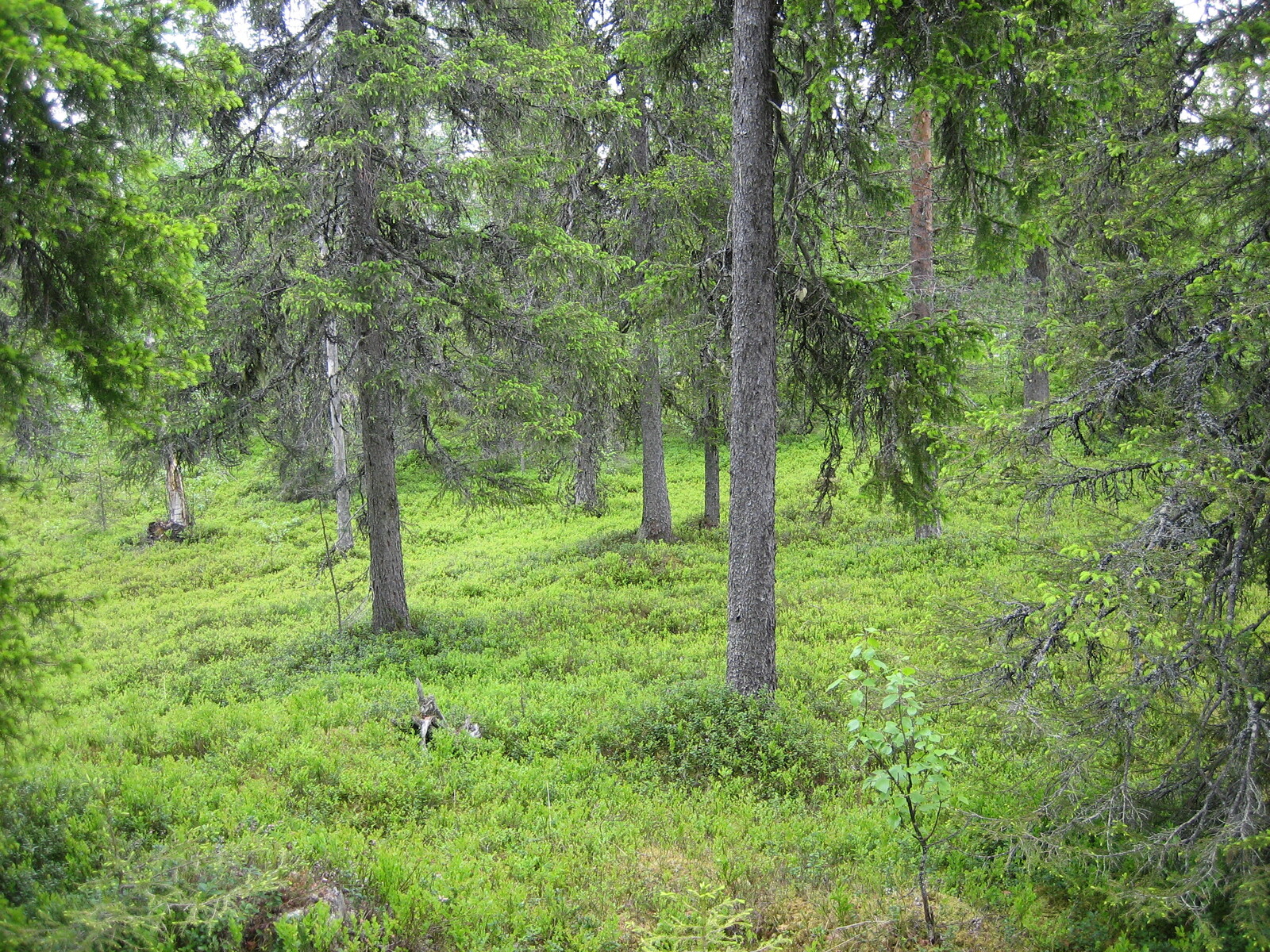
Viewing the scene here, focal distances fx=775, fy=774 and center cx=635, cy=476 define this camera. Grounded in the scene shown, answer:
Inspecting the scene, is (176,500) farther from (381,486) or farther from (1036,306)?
(1036,306)

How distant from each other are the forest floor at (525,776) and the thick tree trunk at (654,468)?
1596mm

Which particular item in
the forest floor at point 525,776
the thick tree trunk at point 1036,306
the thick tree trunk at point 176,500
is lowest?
the forest floor at point 525,776

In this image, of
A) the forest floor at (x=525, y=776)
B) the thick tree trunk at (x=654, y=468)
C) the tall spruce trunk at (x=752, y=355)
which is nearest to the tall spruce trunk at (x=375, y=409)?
the forest floor at (x=525, y=776)

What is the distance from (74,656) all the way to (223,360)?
8935mm

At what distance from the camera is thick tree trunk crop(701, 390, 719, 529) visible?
1761 centimetres

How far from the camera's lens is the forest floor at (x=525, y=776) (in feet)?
17.1

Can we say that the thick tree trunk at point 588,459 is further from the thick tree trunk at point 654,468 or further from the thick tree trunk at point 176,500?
the thick tree trunk at point 176,500

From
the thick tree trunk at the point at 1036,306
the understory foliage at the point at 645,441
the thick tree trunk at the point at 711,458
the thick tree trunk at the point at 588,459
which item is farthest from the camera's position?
the thick tree trunk at the point at 711,458

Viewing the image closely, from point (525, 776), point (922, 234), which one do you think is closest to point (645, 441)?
point (922, 234)

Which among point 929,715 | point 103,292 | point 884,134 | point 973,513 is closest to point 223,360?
point 103,292

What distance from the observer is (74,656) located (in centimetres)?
437

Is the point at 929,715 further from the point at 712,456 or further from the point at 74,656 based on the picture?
the point at 712,456

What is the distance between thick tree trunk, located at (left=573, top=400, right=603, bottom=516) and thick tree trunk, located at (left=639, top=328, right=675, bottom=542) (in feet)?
3.73

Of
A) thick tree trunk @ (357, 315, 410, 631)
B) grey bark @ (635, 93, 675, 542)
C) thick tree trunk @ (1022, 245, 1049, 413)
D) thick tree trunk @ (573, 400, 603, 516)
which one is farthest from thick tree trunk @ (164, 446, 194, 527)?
thick tree trunk @ (1022, 245, 1049, 413)
